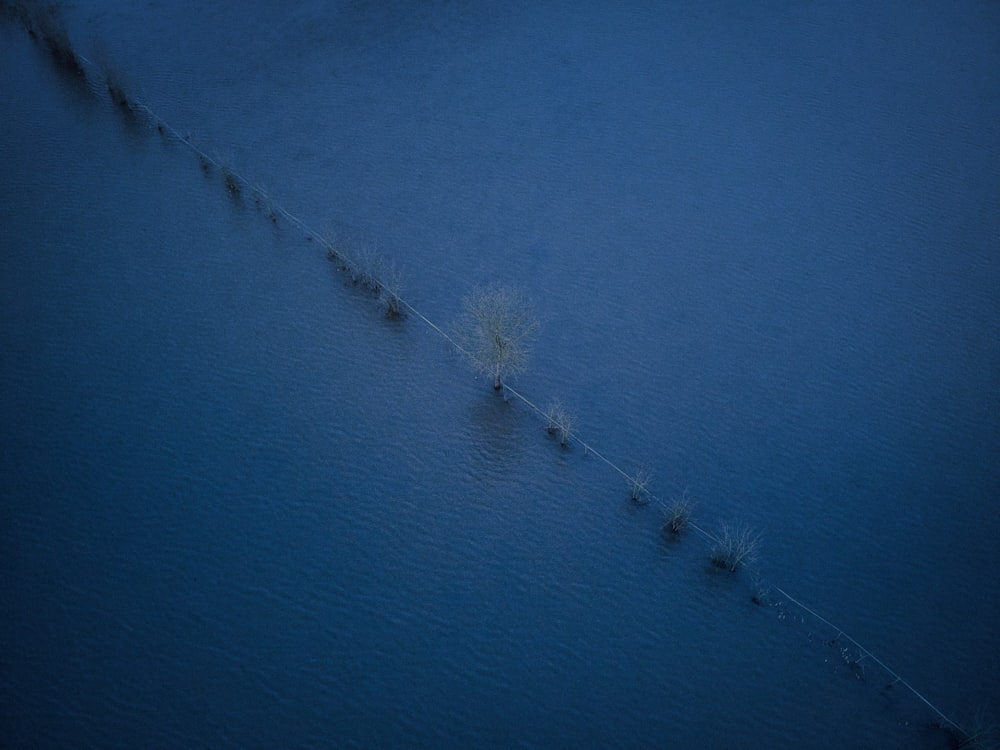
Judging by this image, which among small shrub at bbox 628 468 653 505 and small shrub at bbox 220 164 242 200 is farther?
small shrub at bbox 220 164 242 200

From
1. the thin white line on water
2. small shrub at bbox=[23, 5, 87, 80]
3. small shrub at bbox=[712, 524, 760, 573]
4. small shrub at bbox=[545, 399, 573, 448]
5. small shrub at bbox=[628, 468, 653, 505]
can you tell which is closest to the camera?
the thin white line on water

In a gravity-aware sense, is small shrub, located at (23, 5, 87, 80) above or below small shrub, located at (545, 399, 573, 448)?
above

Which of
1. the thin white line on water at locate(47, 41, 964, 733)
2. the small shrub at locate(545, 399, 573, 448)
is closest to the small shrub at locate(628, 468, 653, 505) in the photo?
the thin white line on water at locate(47, 41, 964, 733)

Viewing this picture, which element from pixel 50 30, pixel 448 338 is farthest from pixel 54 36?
pixel 448 338

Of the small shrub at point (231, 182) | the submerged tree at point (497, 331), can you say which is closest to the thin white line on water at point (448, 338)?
the small shrub at point (231, 182)

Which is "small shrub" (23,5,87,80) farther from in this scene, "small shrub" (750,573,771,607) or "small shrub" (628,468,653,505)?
"small shrub" (750,573,771,607)

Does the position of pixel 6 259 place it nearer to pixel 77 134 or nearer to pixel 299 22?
pixel 77 134

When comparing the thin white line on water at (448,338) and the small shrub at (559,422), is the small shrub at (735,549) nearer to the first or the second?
the thin white line on water at (448,338)
